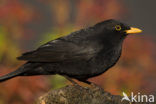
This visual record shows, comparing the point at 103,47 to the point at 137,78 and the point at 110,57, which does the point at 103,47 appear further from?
the point at 137,78

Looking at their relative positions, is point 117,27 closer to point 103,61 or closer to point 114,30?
point 114,30

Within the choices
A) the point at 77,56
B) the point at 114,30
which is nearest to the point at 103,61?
the point at 77,56

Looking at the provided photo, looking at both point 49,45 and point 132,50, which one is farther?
point 132,50

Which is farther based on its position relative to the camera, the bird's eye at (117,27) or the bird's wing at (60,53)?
the bird's eye at (117,27)

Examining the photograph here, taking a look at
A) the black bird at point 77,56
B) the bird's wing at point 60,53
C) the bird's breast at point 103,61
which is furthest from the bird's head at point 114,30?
the bird's wing at point 60,53

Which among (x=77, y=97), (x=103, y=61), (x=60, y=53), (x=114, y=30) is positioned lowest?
(x=77, y=97)

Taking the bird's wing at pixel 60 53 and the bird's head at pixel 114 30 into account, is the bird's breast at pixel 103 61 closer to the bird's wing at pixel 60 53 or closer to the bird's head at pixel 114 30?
the bird's wing at pixel 60 53

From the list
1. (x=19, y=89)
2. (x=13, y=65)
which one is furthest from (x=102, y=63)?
(x=13, y=65)

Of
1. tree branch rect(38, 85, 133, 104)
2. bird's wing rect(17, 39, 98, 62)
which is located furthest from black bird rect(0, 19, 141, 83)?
tree branch rect(38, 85, 133, 104)
